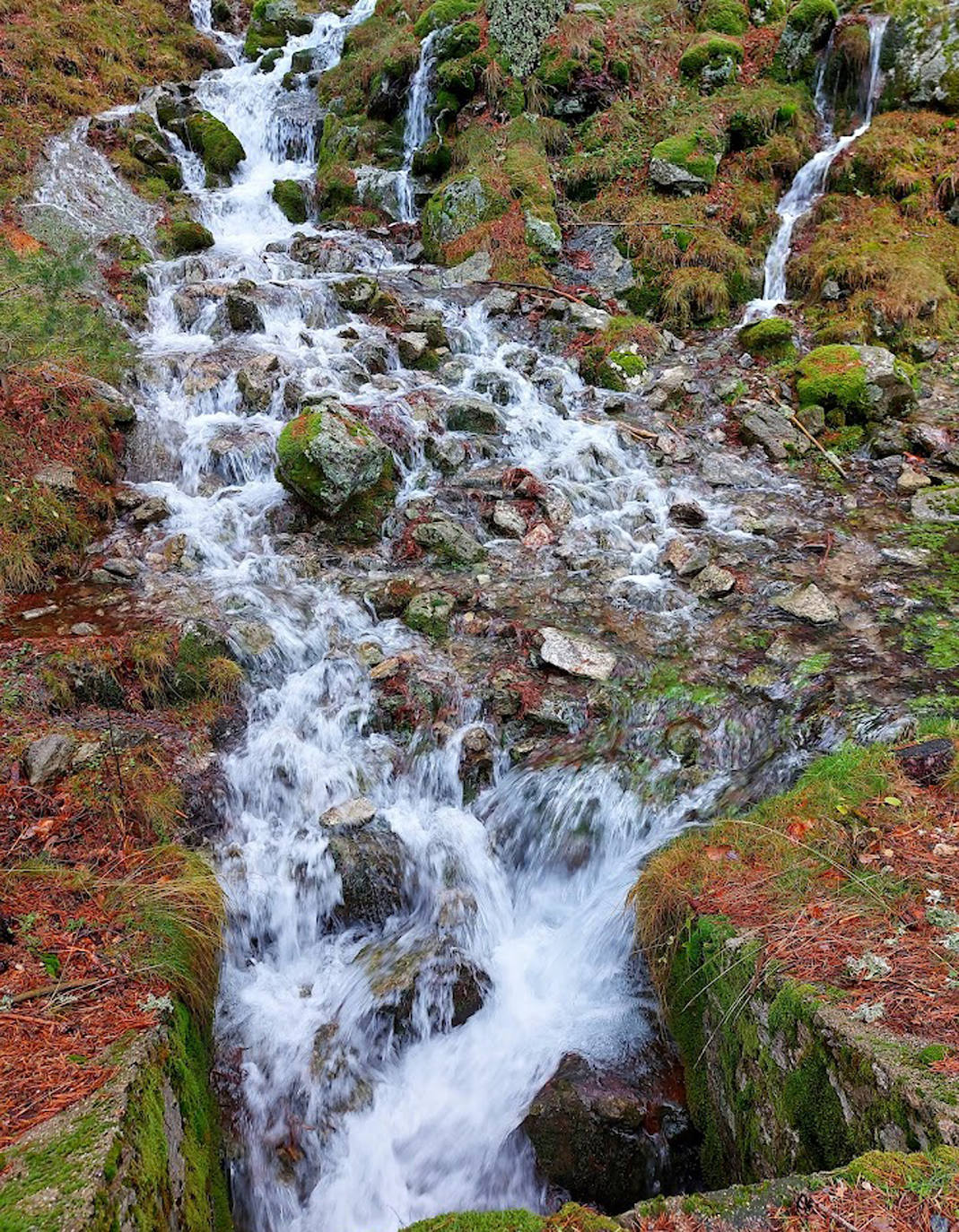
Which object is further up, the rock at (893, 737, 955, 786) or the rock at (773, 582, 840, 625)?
the rock at (773, 582, 840, 625)

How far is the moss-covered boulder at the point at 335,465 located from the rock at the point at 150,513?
4.20 feet

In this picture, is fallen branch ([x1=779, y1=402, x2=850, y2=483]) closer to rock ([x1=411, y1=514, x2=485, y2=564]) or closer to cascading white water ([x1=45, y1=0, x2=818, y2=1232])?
cascading white water ([x1=45, y1=0, x2=818, y2=1232])

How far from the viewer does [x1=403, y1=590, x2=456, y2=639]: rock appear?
21.9 ft

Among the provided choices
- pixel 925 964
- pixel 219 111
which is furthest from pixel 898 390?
pixel 219 111

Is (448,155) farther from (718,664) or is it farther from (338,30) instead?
(718,664)

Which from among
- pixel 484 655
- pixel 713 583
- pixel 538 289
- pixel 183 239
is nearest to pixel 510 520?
pixel 484 655

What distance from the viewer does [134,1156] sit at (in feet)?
8.16

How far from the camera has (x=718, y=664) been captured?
6.08 metres

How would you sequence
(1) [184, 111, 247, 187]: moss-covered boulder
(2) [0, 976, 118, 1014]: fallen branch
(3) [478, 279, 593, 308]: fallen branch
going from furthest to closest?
(1) [184, 111, 247, 187]: moss-covered boulder < (3) [478, 279, 593, 308]: fallen branch < (2) [0, 976, 118, 1014]: fallen branch

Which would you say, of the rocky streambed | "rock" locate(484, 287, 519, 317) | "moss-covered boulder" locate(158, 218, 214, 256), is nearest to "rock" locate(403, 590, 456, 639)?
the rocky streambed

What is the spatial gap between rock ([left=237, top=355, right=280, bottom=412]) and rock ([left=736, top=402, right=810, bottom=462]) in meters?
6.10

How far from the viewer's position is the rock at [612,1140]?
3.41 meters

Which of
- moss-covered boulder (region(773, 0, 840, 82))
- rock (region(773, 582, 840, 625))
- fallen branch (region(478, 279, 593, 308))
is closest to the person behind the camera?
rock (region(773, 582, 840, 625))

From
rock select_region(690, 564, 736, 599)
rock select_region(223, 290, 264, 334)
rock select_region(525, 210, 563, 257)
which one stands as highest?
rock select_region(525, 210, 563, 257)
